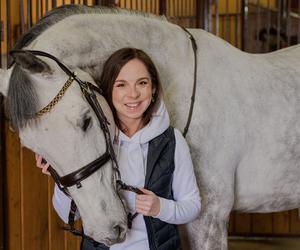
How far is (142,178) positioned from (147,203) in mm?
99

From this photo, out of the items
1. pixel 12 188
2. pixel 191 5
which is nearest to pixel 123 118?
pixel 12 188

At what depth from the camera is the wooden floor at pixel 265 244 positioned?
3.42 m

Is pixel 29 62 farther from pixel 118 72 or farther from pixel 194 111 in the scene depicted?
pixel 194 111

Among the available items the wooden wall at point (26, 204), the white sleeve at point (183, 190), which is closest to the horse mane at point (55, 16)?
the white sleeve at point (183, 190)

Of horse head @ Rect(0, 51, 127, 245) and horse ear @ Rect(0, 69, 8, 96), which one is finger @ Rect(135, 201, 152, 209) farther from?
horse ear @ Rect(0, 69, 8, 96)

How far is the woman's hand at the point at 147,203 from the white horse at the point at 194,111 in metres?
0.04

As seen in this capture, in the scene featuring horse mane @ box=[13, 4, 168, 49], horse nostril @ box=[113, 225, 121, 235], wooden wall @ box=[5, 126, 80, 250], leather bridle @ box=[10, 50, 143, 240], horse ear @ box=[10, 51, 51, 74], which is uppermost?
horse mane @ box=[13, 4, 168, 49]

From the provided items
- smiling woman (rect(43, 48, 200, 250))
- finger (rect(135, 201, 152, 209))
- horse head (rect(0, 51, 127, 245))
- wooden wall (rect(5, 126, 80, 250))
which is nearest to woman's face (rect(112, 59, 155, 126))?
smiling woman (rect(43, 48, 200, 250))

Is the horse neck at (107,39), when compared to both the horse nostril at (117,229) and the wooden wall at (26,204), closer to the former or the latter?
the horse nostril at (117,229)

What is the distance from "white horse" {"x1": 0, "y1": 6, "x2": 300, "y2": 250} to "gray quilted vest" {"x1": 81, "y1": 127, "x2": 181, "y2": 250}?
11 centimetres

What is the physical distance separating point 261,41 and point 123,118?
2991 millimetres

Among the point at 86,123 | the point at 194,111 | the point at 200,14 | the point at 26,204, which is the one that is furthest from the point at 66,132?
the point at 200,14

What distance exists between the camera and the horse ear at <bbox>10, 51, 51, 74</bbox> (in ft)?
3.76

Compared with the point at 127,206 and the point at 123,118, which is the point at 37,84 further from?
the point at 127,206
